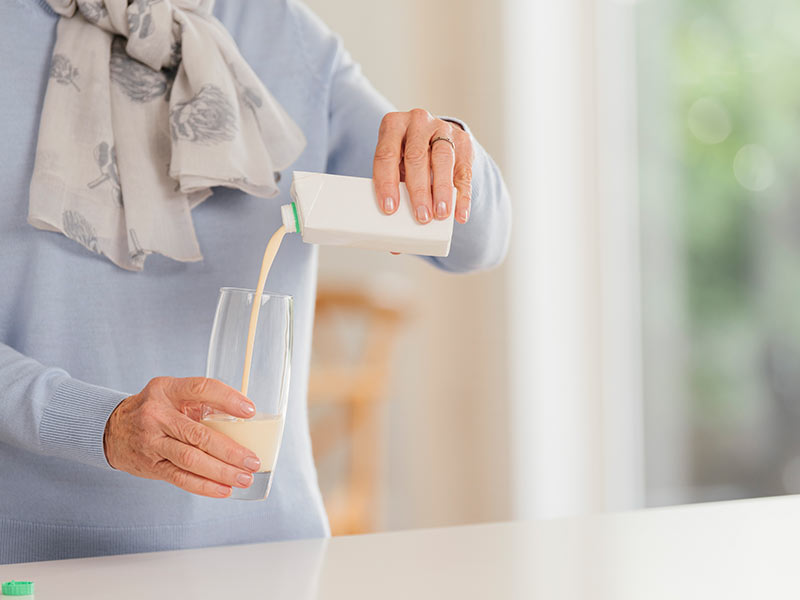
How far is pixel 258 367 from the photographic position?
2.35 ft

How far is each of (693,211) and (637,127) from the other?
28 cm

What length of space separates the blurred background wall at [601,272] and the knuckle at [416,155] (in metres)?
1.52

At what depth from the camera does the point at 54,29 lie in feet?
3.32

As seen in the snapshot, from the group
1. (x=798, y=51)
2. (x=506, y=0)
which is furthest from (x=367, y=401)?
(x=798, y=51)

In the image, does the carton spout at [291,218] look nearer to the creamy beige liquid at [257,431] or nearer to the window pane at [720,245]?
the creamy beige liquid at [257,431]

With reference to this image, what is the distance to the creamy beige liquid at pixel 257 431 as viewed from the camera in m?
0.70

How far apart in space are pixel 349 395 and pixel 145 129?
4.24 feet

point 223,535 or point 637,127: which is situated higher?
point 637,127

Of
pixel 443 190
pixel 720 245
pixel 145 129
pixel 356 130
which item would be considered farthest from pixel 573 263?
pixel 443 190

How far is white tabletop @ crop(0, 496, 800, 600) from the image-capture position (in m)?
0.65

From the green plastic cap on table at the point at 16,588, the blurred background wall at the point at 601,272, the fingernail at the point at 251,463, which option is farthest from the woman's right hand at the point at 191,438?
the blurred background wall at the point at 601,272

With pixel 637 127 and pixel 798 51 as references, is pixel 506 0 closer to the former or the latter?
pixel 637 127

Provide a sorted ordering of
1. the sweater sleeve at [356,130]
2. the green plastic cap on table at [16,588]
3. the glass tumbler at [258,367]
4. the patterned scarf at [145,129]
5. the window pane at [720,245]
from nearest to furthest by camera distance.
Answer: the green plastic cap on table at [16,588]
the glass tumbler at [258,367]
the patterned scarf at [145,129]
the sweater sleeve at [356,130]
the window pane at [720,245]

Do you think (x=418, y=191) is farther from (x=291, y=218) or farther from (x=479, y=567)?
(x=479, y=567)
